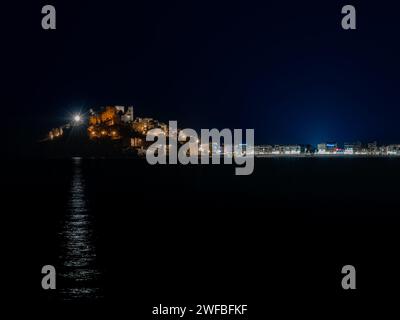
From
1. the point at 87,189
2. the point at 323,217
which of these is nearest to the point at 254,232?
the point at 323,217

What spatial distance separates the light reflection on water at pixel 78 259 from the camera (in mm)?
15844

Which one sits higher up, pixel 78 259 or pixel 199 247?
pixel 78 259

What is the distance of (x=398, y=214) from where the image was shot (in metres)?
34.2

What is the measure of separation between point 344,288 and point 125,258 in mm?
8898

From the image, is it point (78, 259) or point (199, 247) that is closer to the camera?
point (78, 259)

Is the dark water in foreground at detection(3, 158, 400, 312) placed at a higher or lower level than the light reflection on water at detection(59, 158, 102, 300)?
lower

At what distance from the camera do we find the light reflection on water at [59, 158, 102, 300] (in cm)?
1584

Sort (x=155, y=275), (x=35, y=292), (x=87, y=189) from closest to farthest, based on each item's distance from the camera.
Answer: (x=35, y=292), (x=155, y=275), (x=87, y=189)

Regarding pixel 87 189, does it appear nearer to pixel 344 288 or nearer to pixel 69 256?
pixel 69 256

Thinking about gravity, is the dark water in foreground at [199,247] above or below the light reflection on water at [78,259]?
below

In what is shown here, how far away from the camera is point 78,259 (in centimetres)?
2003

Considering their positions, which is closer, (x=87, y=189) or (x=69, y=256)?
(x=69, y=256)

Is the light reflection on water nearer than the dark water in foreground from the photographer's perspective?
Yes

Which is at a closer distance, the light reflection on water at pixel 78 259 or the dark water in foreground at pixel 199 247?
the light reflection on water at pixel 78 259
